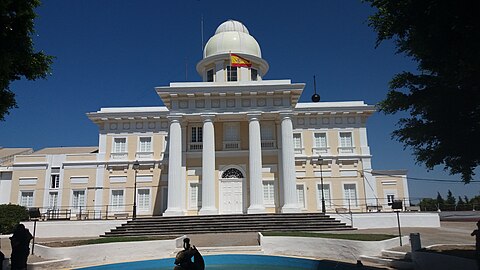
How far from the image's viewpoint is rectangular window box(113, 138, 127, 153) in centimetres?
3312

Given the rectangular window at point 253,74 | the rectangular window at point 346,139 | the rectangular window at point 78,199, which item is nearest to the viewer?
the rectangular window at point 78,199

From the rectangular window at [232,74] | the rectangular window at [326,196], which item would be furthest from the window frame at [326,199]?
the rectangular window at [232,74]

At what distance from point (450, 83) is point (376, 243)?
744cm

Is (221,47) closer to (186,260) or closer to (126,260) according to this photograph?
(126,260)

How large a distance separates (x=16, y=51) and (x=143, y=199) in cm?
2423

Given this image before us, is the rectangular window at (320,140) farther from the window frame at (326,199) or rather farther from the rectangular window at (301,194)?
the rectangular window at (301,194)

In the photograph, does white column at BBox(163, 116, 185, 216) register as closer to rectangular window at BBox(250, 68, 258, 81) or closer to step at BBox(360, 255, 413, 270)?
rectangular window at BBox(250, 68, 258, 81)

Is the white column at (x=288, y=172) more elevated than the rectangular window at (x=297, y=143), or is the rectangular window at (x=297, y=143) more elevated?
the rectangular window at (x=297, y=143)

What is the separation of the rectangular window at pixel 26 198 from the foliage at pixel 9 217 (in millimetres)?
8265

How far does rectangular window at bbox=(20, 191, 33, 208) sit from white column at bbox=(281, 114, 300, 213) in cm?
2195

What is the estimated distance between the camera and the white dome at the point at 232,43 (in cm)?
3259

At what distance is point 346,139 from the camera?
32812 mm

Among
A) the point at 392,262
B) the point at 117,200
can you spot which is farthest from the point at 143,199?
the point at 392,262

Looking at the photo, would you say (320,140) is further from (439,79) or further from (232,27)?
(439,79)
